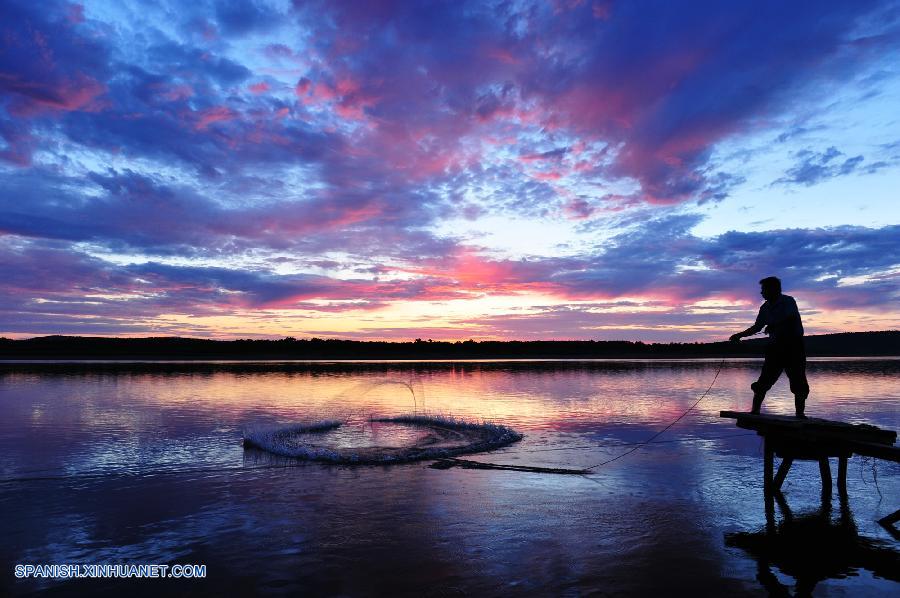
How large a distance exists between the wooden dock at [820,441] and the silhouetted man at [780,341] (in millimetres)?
841

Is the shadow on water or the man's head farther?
the man's head

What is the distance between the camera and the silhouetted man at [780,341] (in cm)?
1161

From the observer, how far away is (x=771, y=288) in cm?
1209

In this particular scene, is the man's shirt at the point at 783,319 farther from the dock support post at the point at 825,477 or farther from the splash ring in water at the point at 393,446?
the splash ring in water at the point at 393,446

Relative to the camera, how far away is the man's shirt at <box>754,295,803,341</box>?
1177cm

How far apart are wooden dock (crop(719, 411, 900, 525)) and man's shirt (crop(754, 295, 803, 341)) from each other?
1.91m

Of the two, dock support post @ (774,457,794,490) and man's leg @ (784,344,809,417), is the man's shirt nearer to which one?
man's leg @ (784,344,809,417)

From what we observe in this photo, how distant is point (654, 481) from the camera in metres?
12.2

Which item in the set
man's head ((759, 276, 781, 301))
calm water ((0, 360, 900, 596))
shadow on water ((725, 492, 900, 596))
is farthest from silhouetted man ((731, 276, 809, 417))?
shadow on water ((725, 492, 900, 596))

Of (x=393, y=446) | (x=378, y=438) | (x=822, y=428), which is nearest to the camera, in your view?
(x=822, y=428)

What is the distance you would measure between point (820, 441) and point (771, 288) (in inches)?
130

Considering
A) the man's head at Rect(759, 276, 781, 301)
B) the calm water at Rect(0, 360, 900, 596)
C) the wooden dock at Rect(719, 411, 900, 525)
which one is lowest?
the calm water at Rect(0, 360, 900, 596)

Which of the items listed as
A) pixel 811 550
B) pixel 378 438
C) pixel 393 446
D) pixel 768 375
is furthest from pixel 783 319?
pixel 378 438

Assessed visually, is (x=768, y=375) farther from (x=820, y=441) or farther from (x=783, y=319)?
(x=820, y=441)
